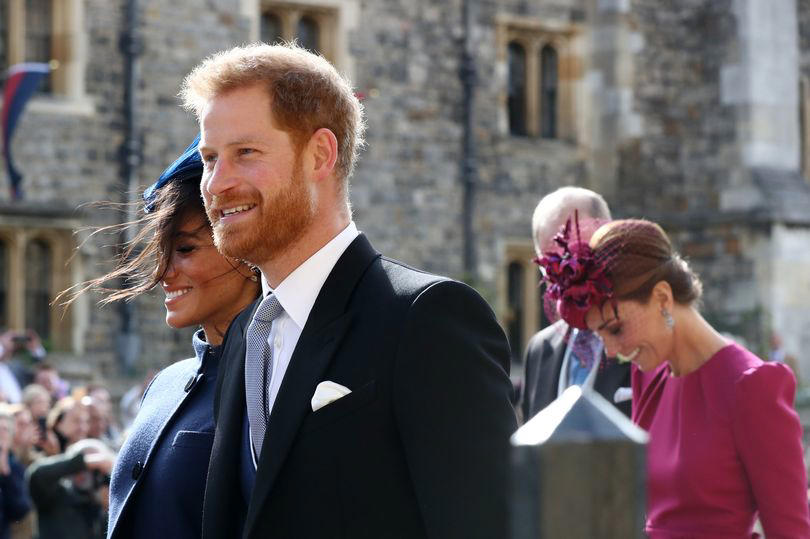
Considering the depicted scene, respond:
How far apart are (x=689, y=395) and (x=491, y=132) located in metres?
12.9

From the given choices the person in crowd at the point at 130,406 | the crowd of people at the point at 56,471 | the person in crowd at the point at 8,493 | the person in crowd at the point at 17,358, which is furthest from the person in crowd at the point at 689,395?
the person in crowd at the point at 130,406

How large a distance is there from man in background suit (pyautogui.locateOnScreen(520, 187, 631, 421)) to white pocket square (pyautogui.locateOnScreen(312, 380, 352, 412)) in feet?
6.30

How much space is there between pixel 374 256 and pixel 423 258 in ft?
41.9

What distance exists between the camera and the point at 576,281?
356 centimetres

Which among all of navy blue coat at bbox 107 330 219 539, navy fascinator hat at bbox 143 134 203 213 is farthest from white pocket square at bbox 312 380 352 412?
navy fascinator hat at bbox 143 134 203 213

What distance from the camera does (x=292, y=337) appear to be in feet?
9.14

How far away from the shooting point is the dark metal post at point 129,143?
44.7 ft

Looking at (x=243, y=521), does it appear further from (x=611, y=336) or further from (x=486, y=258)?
(x=486, y=258)

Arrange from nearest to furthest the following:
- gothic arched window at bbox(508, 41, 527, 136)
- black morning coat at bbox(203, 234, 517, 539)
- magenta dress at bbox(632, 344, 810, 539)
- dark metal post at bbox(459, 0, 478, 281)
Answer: black morning coat at bbox(203, 234, 517, 539), magenta dress at bbox(632, 344, 810, 539), dark metal post at bbox(459, 0, 478, 281), gothic arched window at bbox(508, 41, 527, 136)

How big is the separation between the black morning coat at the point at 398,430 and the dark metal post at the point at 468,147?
43.2 feet

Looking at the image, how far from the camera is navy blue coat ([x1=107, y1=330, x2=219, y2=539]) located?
10.2 ft

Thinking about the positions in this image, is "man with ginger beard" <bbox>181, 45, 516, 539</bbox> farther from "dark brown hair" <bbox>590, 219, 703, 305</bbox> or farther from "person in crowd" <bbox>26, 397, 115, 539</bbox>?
"person in crowd" <bbox>26, 397, 115, 539</bbox>

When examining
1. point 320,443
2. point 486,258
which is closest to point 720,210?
point 486,258

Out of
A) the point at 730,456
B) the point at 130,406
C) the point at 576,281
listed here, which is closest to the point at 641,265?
the point at 576,281
